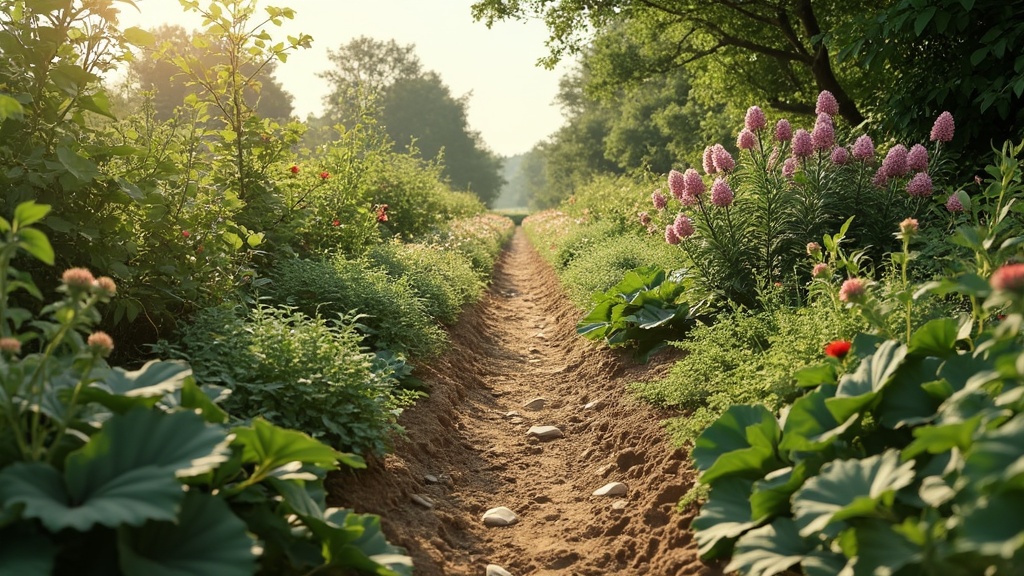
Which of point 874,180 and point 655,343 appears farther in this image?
point 655,343

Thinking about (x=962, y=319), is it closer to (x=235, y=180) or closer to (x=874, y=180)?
(x=874, y=180)

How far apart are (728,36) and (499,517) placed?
33.3ft

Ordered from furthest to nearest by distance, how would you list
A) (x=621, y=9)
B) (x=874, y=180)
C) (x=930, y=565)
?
(x=621, y=9) < (x=874, y=180) < (x=930, y=565)

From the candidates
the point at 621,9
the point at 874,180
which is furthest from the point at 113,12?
the point at 621,9

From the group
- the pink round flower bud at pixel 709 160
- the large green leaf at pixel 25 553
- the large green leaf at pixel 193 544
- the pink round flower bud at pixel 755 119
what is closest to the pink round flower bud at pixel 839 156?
the pink round flower bud at pixel 755 119

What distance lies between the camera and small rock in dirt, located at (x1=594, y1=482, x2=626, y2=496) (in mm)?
4066

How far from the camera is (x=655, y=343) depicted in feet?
19.3

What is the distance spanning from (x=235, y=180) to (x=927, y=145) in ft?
20.6

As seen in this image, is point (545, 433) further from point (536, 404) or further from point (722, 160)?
point (722, 160)

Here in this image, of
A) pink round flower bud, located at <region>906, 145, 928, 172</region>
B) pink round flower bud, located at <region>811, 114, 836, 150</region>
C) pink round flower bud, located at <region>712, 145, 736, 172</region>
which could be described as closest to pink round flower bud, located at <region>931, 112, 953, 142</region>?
pink round flower bud, located at <region>906, 145, 928, 172</region>

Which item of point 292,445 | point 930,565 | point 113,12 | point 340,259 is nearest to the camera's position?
point 930,565

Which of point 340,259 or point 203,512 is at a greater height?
point 340,259

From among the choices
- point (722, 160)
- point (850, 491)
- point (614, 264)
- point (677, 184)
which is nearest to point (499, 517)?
point (850, 491)

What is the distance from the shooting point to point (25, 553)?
181 cm
